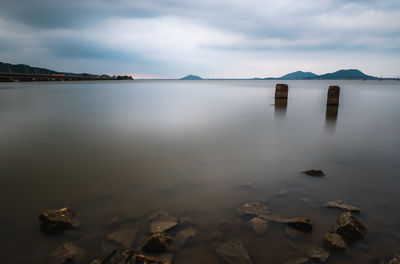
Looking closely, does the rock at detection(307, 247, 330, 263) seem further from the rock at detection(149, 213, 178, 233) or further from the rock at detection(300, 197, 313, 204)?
the rock at detection(149, 213, 178, 233)

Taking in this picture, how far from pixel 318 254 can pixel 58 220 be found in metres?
3.71

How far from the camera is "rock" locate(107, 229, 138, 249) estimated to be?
10.3ft

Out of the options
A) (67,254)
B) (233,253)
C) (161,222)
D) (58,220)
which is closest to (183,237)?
(161,222)

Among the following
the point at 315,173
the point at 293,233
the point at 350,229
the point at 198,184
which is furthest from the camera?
the point at 315,173

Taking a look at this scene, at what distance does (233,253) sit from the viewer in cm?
296

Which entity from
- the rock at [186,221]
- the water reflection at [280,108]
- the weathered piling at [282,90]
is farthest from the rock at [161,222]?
the weathered piling at [282,90]

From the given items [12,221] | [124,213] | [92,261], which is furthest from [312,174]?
[12,221]

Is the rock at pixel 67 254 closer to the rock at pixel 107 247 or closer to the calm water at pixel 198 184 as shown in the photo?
the calm water at pixel 198 184

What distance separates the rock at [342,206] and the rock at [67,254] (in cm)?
400

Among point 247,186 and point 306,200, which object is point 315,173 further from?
point 247,186

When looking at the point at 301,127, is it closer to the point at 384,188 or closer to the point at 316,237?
the point at 384,188

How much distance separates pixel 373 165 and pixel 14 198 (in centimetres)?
834

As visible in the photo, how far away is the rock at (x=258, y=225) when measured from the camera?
3391mm

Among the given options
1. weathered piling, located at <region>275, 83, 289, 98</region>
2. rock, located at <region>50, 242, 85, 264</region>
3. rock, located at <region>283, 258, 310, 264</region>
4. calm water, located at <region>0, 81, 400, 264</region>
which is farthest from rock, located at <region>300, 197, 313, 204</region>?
weathered piling, located at <region>275, 83, 289, 98</region>
